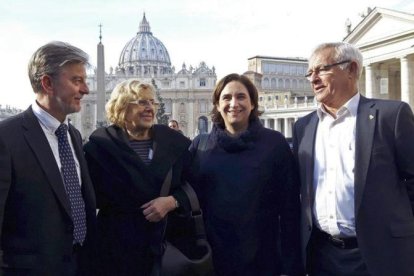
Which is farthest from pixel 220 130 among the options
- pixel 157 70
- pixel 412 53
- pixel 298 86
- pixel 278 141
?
pixel 157 70

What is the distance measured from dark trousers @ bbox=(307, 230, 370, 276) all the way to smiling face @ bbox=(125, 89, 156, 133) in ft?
4.09

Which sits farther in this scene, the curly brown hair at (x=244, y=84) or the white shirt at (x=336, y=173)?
the curly brown hair at (x=244, y=84)

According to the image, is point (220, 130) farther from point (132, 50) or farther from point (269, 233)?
point (132, 50)

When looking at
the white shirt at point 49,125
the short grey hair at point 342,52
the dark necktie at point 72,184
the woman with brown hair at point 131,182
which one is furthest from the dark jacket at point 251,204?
the white shirt at point 49,125

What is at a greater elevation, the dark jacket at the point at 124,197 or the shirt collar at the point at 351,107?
the shirt collar at the point at 351,107

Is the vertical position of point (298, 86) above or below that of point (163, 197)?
above

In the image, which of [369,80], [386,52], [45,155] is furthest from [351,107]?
Result: [369,80]

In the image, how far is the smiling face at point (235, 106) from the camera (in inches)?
152

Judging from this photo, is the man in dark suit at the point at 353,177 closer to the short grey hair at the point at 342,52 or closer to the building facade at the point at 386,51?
the short grey hair at the point at 342,52

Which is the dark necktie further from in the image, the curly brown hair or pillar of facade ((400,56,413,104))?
pillar of facade ((400,56,413,104))

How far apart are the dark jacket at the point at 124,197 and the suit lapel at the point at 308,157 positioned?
0.74 metres

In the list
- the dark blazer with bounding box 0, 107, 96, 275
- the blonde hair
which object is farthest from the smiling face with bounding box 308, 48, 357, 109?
the dark blazer with bounding box 0, 107, 96, 275

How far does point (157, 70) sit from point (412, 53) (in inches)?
3686

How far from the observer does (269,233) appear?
3.82 metres
